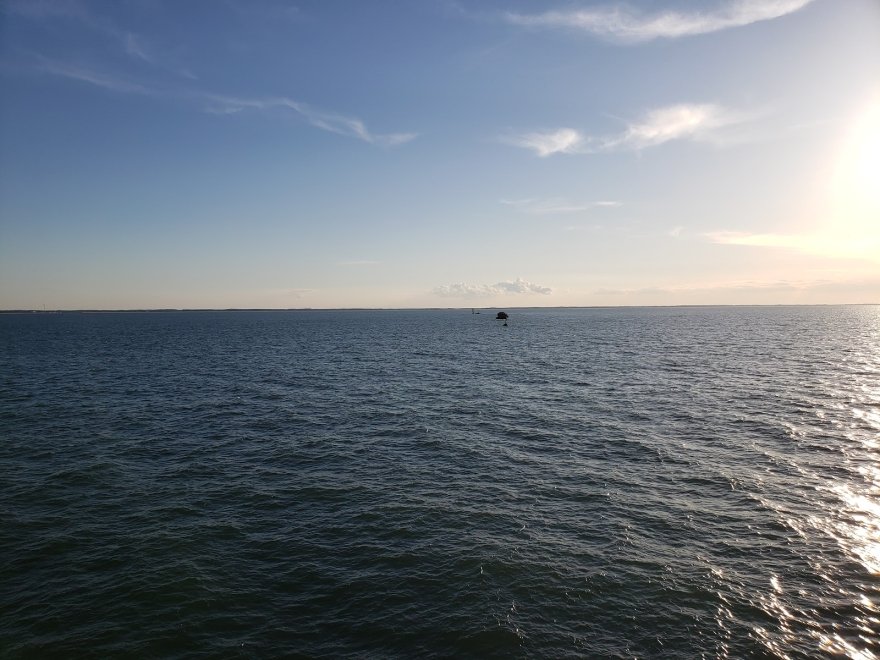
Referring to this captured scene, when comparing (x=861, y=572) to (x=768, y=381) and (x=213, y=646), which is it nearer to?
(x=213, y=646)

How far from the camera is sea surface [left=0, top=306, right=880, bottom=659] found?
17578 mm

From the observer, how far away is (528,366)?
3241 inches

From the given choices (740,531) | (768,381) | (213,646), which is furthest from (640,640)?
(768,381)

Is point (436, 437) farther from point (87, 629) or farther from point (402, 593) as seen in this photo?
point (87, 629)

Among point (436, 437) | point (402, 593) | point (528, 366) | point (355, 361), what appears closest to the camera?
point (402, 593)

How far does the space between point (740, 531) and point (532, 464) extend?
42.6ft

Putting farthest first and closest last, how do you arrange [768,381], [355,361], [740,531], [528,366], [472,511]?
[355,361]
[528,366]
[768,381]
[472,511]
[740,531]

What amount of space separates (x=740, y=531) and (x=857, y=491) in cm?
1074

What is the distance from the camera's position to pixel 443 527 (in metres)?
25.1

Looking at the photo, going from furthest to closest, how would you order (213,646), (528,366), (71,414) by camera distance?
(528,366), (71,414), (213,646)

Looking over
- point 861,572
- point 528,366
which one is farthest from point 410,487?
point 528,366

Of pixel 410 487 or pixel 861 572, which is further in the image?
pixel 410 487

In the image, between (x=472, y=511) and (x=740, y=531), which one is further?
(x=472, y=511)

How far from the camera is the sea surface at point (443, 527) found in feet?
57.7
